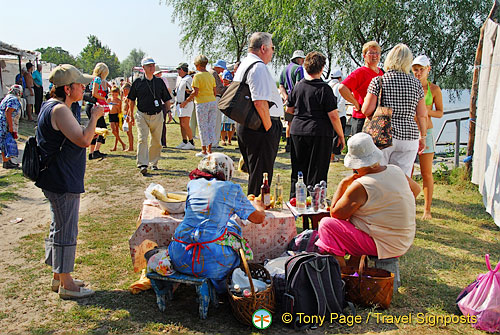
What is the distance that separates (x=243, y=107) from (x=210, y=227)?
5.23 feet

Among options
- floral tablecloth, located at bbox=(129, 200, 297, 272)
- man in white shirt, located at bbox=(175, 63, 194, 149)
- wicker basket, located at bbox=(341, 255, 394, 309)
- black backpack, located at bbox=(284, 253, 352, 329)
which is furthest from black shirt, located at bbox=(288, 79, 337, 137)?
man in white shirt, located at bbox=(175, 63, 194, 149)

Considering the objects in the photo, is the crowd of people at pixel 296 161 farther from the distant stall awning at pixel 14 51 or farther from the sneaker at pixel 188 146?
the distant stall awning at pixel 14 51

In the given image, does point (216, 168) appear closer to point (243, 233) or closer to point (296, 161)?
point (243, 233)

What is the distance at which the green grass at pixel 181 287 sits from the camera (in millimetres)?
3352

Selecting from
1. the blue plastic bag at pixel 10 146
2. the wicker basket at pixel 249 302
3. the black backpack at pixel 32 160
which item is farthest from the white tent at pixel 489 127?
the blue plastic bag at pixel 10 146

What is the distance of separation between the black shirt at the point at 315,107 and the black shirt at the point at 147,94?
11.9 feet

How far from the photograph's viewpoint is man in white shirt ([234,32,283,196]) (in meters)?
4.55

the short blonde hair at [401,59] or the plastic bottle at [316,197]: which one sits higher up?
the short blonde hair at [401,59]

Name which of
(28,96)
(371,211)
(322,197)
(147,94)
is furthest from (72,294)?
(28,96)

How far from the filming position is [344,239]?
373 cm

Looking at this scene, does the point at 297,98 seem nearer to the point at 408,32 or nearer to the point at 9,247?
the point at 9,247

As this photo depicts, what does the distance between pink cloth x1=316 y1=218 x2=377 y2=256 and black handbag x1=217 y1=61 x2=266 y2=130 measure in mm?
1367

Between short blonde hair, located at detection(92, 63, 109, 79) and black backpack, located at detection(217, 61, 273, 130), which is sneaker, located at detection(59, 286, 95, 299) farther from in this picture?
short blonde hair, located at detection(92, 63, 109, 79)

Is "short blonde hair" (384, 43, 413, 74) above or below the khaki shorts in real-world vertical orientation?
below
